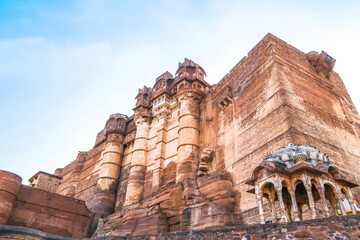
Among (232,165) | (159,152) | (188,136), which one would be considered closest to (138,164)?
(159,152)

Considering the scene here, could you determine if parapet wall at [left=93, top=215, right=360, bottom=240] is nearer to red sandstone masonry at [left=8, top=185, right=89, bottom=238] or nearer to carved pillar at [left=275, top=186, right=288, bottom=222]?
carved pillar at [left=275, top=186, right=288, bottom=222]

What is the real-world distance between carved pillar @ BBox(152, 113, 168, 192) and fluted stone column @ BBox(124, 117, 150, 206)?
143cm

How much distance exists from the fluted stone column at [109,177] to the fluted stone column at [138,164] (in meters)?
2.68

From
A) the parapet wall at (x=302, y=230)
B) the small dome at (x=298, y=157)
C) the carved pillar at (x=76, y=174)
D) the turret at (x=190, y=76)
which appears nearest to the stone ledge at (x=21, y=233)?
the turret at (x=190, y=76)

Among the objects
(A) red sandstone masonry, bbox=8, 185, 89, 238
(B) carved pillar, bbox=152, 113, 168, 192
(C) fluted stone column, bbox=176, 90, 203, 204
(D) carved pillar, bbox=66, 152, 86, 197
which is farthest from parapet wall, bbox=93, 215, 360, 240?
(D) carved pillar, bbox=66, 152, 86, 197

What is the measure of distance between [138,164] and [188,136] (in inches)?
197

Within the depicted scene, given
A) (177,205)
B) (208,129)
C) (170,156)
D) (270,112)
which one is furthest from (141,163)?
(270,112)

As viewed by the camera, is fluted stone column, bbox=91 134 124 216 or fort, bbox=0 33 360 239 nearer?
fort, bbox=0 33 360 239

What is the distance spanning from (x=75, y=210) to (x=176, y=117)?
8876mm

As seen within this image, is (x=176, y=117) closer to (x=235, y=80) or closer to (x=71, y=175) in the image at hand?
(x=235, y=80)

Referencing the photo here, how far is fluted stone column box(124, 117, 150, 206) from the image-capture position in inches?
766

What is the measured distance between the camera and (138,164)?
20.8 metres

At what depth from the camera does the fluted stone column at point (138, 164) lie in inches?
766

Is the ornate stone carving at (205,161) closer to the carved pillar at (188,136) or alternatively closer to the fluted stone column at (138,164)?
the carved pillar at (188,136)
